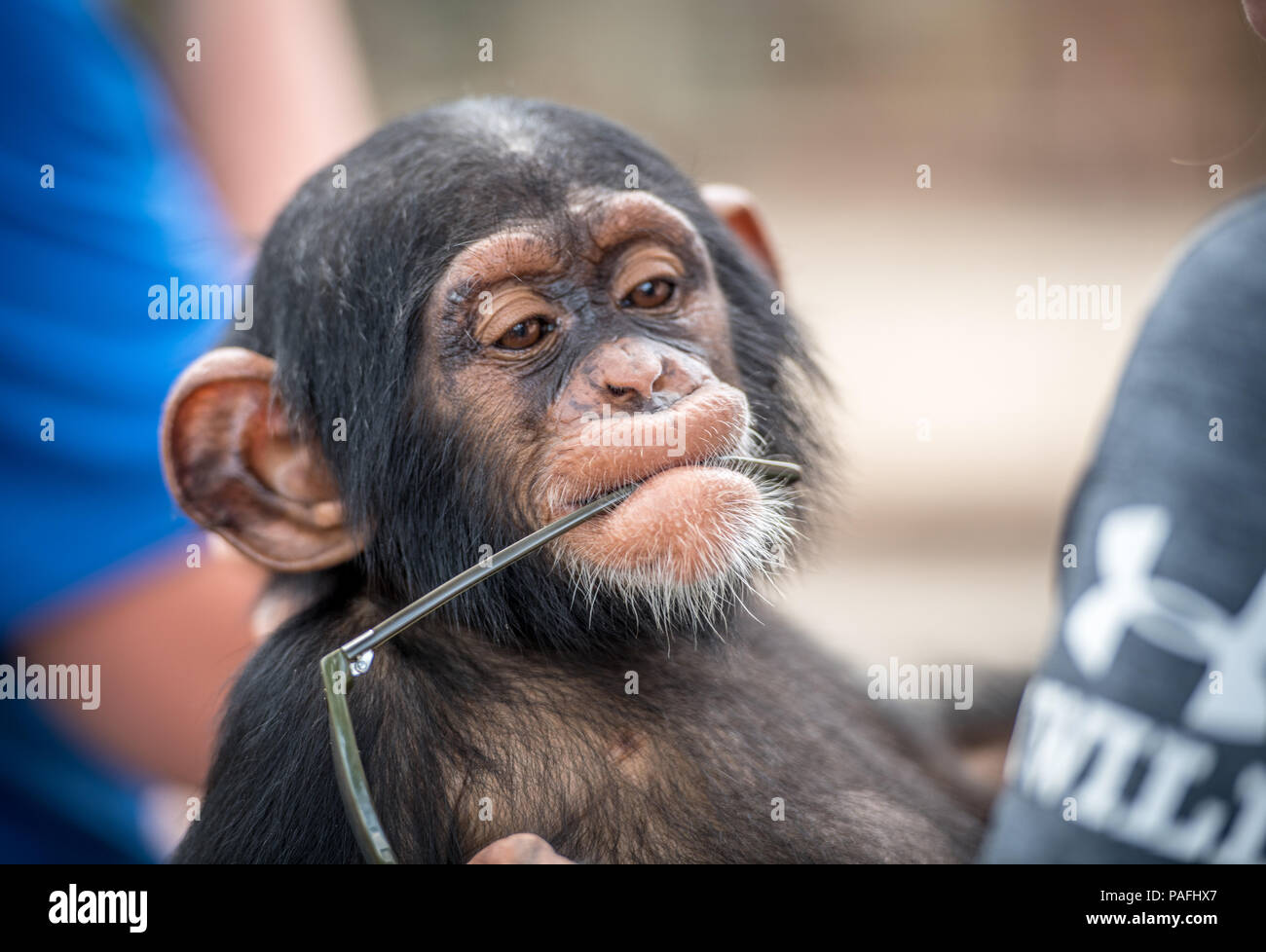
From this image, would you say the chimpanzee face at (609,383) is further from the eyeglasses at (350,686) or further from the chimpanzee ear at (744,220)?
the chimpanzee ear at (744,220)

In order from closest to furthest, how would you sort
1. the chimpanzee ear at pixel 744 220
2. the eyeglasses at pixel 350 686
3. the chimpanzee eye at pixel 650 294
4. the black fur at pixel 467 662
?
the eyeglasses at pixel 350 686 < the black fur at pixel 467 662 < the chimpanzee eye at pixel 650 294 < the chimpanzee ear at pixel 744 220

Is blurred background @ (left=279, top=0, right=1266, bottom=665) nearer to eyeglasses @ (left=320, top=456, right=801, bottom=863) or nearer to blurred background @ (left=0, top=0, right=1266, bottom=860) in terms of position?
blurred background @ (left=0, top=0, right=1266, bottom=860)

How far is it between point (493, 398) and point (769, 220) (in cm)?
524

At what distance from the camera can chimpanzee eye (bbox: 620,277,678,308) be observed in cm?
187

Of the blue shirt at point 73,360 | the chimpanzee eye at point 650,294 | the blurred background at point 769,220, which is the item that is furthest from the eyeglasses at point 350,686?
the blue shirt at point 73,360

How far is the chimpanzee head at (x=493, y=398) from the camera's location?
1664 millimetres

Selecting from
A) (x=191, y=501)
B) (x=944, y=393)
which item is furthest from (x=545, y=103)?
(x=944, y=393)

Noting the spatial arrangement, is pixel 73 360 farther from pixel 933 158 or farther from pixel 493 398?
pixel 933 158

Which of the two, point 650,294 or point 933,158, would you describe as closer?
point 650,294

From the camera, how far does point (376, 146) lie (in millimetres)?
1962

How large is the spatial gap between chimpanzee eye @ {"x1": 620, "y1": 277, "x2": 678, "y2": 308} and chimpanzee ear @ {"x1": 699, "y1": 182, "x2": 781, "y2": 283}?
419 millimetres

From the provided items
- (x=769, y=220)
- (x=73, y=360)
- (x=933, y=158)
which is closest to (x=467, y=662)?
(x=73, y=360)

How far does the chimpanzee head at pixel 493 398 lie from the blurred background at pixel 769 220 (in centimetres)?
43

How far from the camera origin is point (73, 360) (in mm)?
2488
